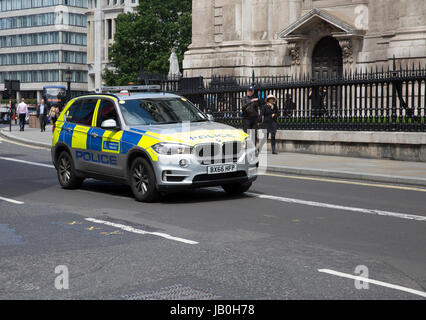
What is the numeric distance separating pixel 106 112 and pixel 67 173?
158cm

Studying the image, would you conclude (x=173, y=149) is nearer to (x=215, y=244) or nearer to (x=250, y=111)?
(x=215, y=244)

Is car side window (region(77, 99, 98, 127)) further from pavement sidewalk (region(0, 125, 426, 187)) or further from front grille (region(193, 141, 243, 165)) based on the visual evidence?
pavement sidewalk (region(0, 125, 426, 187))

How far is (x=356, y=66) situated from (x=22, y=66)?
322 ft

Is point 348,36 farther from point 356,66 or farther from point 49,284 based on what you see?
point 49,284

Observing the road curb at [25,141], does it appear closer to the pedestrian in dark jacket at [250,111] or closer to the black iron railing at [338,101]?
the black iron railing at [338,101]

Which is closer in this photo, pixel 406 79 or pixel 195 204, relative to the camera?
pixel 195 204

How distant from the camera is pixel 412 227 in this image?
9.30 m

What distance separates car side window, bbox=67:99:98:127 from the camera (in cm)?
1352

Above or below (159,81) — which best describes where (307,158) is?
below

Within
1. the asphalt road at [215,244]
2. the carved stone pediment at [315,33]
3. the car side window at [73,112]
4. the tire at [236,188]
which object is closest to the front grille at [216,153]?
the asphalt road at [215,244]

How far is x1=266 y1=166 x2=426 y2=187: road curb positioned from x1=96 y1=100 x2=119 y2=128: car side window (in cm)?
547

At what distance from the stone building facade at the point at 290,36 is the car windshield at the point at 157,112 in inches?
707
